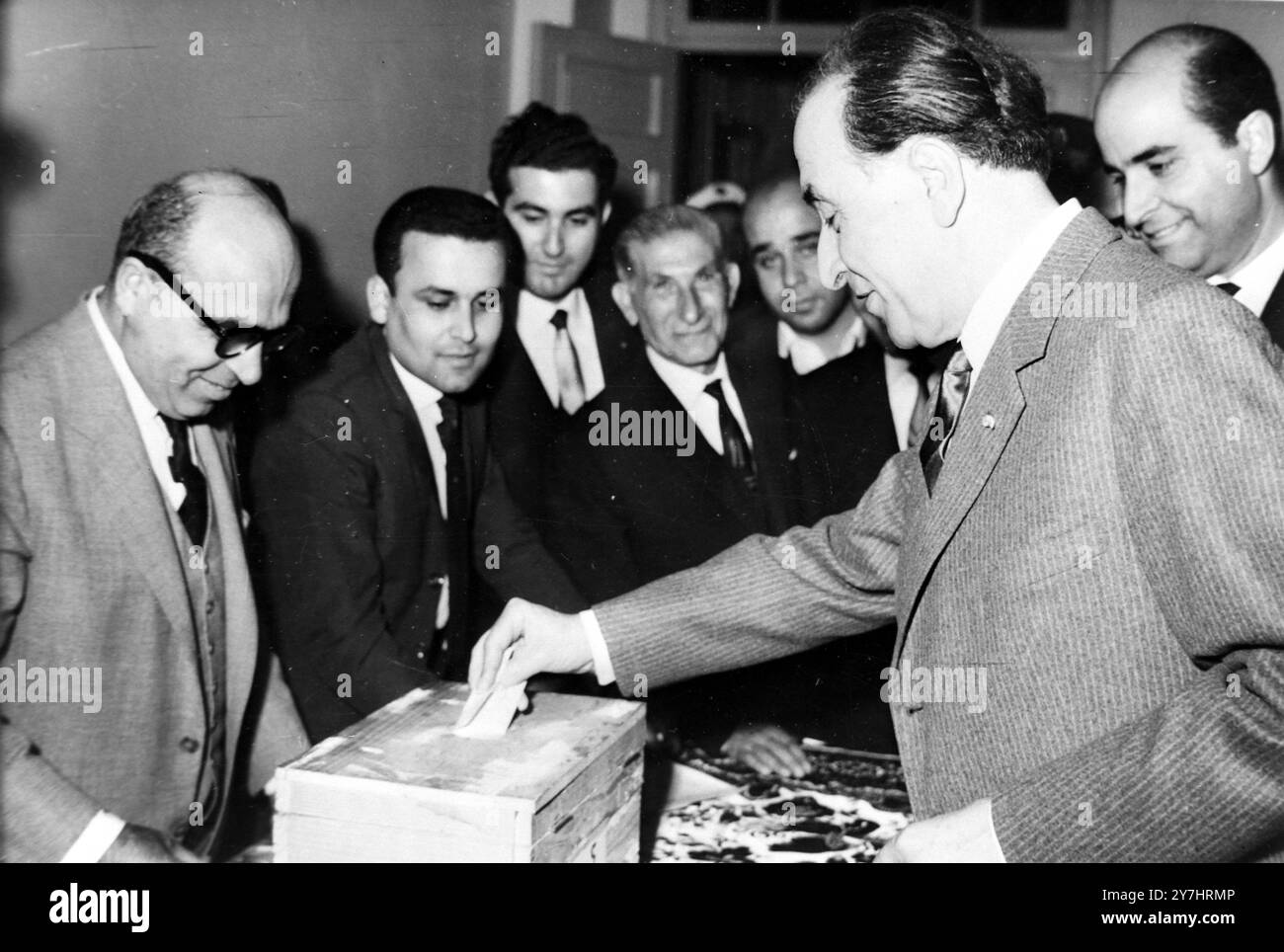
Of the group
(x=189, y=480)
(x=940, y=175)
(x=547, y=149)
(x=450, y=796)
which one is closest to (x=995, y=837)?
(x=450, y=796)

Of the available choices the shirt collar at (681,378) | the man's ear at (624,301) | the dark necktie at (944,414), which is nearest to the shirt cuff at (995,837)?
the dark necktie at (944,414)

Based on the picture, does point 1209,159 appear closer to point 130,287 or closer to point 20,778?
point 130,287

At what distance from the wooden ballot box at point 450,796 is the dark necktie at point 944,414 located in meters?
0.50

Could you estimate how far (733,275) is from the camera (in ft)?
6.20

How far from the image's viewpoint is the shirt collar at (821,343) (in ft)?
6.24

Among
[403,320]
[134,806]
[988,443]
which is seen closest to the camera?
[988,443]

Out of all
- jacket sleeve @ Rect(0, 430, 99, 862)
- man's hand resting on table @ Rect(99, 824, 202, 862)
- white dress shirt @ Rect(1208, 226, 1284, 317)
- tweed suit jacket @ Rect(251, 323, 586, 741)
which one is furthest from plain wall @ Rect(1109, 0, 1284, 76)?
man's hand resting on table @ Rect(99, 824, 202, 862)

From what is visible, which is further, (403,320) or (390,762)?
(403,320)

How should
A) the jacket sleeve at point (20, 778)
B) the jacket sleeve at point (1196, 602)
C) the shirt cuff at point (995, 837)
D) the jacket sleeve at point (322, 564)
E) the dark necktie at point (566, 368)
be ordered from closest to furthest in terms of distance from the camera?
the jacket sleeve at point (1196, 602), the shirt cuff at point (995, 837), the jacket sleeve at point (20, 778), the jacket sleeve at point (322, 564), the dark necktie at point (566, 368)

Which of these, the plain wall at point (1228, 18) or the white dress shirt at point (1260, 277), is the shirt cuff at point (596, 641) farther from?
the plain wall at point (1228, 18)

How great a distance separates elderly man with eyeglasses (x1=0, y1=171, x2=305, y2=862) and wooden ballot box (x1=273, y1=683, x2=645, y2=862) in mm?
347
